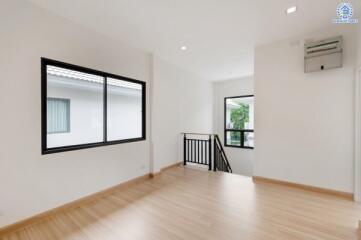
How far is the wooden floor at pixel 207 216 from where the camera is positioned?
1.98 metres

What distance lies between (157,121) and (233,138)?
141 inches

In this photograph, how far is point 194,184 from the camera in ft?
11.5

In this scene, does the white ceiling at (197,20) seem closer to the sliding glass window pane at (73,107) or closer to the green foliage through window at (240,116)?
the sliding glass window pane at (73,107)

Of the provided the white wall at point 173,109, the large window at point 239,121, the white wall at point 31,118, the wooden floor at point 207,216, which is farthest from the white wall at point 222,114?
the white wall at point 31,118

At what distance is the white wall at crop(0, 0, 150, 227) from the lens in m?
2.03

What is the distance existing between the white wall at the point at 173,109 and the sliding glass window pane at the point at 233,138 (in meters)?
1.11

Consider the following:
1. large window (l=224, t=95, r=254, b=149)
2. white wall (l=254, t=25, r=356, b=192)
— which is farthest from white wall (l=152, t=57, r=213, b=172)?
white wall (l=254, t=25, r=356, b=192)

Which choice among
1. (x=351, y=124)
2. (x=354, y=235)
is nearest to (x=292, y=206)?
(x=354, y=235)

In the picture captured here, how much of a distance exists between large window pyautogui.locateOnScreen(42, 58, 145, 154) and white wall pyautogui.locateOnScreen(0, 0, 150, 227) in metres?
0.13

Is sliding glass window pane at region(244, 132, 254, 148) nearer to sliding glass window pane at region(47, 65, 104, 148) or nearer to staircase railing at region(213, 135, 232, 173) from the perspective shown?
staircase railing at region(213, 135, 232, 173)

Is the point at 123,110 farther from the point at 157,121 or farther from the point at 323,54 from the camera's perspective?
the point at 323,54

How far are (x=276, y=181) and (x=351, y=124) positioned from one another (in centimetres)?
158

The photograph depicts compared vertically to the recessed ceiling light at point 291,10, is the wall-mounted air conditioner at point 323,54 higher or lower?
lower

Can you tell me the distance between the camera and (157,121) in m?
4.16
